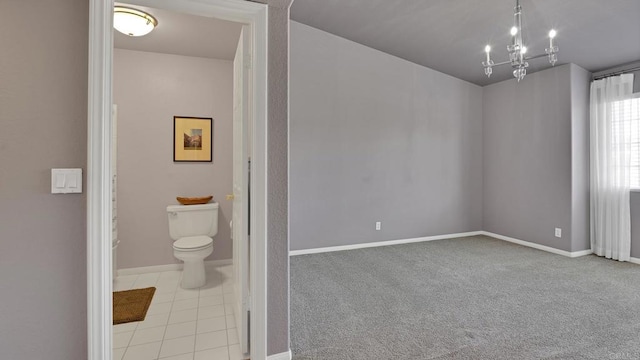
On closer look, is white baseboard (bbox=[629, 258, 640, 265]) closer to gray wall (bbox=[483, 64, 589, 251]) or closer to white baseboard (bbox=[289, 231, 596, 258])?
white baseboard (bbox=[289, 231, 596, 258])

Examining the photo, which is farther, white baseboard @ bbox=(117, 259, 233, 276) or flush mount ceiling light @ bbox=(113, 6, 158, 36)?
white baseboard @ bbox=(117, 259, 233, 276)

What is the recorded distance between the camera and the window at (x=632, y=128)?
11.9 ft

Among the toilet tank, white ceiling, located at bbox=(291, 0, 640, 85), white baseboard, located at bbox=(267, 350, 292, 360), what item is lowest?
white baseboard, located at bbox=(267, 350, 292, 360)

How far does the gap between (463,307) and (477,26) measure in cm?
307

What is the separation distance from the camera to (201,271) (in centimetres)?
301

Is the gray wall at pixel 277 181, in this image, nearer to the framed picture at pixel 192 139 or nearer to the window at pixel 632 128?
the framed picture at pixel 192 139

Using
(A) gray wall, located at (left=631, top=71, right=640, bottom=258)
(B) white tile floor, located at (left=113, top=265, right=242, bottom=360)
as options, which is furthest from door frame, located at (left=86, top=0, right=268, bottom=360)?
(A) gray wall, located at (left=631, top=71, right=640, bottom=258)

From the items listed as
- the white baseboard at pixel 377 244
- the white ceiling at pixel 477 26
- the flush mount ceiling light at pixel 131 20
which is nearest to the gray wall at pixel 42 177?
the flush mount ceiling light at pixel 131 20

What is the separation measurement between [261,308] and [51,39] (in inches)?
67.2

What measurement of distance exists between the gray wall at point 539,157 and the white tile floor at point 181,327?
437 centimetres

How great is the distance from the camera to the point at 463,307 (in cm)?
254

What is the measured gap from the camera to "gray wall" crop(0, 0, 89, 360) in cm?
137

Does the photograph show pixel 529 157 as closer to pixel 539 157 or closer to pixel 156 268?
pixel 539 157

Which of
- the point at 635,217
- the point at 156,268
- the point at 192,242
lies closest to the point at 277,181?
the point at 192,242
